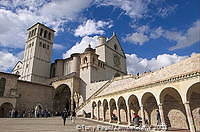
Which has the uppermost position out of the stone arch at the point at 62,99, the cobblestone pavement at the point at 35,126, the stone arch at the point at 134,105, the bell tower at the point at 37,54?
the bell tower at the point at 37,54

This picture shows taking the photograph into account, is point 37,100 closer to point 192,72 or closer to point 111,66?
point 111,66

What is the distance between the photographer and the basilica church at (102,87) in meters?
16.4

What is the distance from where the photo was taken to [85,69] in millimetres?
36719

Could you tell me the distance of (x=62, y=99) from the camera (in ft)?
127

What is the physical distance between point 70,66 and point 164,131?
1255 inches

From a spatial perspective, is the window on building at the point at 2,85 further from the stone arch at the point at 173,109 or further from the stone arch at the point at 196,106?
the stone arch at the point at 196,106

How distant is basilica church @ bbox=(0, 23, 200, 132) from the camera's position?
16422 mm

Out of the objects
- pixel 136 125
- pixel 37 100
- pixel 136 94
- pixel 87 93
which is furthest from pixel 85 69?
pixel 136 125

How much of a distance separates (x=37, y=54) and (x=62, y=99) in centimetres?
1423

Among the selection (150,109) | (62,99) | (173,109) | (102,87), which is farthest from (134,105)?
(62,99)

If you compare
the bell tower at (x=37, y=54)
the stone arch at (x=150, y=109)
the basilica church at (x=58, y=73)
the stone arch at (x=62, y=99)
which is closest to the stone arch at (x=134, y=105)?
the stone arch at (x=150, y=109)

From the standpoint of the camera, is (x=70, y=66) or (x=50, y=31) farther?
(x=50, y=31)

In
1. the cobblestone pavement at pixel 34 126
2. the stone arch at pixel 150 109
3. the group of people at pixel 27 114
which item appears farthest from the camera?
the group of people at pixel 27 114

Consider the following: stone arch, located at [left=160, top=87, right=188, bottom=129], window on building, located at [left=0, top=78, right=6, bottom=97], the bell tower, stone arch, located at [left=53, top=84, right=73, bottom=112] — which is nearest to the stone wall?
stone arch, located at [left=53, top=84, right=73, bottom=112]
